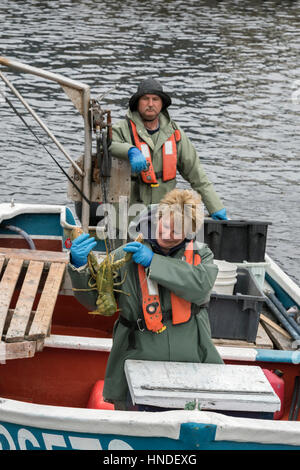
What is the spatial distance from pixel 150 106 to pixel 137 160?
1.84ft

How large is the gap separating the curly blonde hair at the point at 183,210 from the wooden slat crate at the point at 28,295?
5.40ft

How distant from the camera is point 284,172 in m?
16.0

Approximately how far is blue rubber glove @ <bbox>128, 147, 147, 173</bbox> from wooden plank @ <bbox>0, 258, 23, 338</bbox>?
1370 millimetres

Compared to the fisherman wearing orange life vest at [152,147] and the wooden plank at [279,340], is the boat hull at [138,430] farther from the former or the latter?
the fisherman wearing orange life vest at [152,147]

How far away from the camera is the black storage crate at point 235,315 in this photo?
6.06 meters

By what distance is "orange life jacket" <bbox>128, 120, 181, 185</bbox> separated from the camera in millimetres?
6836

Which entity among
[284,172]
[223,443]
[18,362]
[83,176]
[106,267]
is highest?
[106,267]

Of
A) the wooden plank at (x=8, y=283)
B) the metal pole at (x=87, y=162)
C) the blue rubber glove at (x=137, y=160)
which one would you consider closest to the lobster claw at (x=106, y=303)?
the wooden plank at (x=8, y=283)

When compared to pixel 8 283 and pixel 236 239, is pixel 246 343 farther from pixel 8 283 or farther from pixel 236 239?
pixel 8 283

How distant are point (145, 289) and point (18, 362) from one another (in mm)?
2128

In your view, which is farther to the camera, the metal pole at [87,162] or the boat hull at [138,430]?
the metal pole at [87,162]

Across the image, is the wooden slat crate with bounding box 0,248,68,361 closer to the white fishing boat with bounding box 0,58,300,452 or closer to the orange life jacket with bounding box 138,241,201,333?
the white fishing boat with bounding box 0,58,300,452
